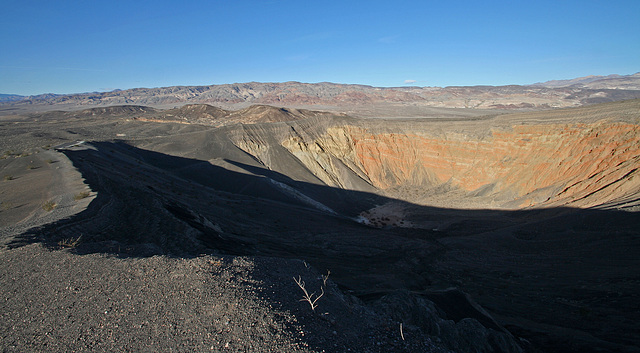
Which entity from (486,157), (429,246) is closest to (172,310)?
(429,246)

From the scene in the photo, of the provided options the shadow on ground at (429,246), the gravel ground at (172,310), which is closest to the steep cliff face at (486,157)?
the shadow on ground at (429,246)

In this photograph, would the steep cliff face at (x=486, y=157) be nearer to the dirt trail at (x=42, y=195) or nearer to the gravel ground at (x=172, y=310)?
the gravel ground at (x=172, y=310)

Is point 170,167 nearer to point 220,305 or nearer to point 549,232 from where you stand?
point 220,305

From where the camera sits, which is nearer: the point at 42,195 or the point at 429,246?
the point at 42,195

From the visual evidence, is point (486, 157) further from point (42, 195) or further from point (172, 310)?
point (42, 195)

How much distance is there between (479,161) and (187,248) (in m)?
31.6

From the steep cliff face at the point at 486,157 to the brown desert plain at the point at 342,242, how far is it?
0.59ft

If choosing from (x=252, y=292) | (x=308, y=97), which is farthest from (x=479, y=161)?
(x=308, y=97)

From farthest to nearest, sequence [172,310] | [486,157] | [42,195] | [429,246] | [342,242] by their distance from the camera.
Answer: [486,157] < [429,246] < [342,242] < [42,195] < [172,310]

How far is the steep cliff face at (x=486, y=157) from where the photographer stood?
79.6 feet

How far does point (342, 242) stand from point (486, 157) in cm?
2206

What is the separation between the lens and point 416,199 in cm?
3491

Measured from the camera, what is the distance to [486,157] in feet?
110

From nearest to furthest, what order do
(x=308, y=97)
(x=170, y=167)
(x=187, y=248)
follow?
(x=187, y=248), (x=170, y=167), (x=308, y=97)
